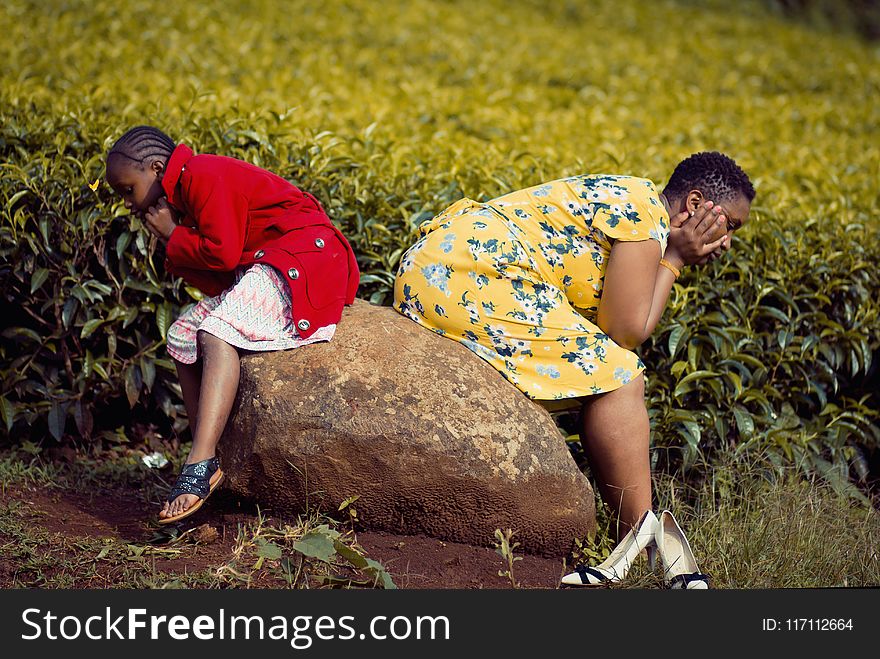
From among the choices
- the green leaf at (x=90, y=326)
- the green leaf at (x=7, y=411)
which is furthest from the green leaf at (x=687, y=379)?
the green leaf at (x=7, y=411)

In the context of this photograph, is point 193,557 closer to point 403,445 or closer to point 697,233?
point 403,445

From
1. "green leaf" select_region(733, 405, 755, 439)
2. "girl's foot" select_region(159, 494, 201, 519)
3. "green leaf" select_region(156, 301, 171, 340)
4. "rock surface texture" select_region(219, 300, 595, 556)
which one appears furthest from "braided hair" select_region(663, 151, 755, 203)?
"green leaf" select_region(156, 301, 171, 340)

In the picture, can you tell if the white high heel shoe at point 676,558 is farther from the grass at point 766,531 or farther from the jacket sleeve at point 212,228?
the jacket sleeve at point 212,228

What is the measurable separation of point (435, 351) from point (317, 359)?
0.40 meters

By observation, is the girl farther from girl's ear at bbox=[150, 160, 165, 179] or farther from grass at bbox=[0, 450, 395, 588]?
grass at bbox=[0, 450, 395, 588]

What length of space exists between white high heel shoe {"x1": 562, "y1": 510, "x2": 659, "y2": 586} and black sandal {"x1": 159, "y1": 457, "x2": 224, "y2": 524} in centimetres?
117

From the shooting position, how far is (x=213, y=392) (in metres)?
3.16

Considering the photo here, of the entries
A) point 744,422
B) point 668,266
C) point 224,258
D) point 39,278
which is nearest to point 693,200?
point 668,266

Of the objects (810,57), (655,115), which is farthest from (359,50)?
(810,57)

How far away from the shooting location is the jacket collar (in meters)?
3.28

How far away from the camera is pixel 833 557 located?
11.6ft

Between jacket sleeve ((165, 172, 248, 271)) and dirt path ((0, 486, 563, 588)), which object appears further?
jacket sleeve ((165, 172, 248, 271))

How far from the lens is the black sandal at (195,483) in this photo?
9.96 feet

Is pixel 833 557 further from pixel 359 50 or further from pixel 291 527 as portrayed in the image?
pixel 359 50
